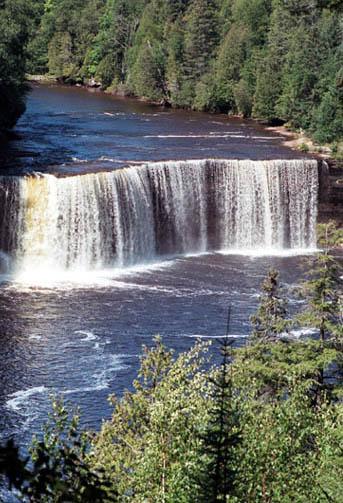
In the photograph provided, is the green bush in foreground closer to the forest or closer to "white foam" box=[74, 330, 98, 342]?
"white foam" box=[74, 330, 98, 342]

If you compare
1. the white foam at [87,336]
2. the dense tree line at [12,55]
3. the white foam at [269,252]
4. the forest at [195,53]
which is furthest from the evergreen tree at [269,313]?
the dense tree line at [12,55]

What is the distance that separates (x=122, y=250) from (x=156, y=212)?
3.21 meters

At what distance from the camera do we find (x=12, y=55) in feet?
167

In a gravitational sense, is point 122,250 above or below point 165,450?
below

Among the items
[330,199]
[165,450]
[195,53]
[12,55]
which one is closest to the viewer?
[165,450]

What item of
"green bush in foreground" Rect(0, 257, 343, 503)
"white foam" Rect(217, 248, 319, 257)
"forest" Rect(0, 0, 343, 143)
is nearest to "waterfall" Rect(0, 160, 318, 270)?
"white foam" Rect(217, 248, 319, 257)

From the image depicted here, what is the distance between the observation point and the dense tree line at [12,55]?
163 feet

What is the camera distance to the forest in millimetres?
56406

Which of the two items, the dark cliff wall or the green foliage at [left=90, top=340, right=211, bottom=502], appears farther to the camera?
the dark cliff wall

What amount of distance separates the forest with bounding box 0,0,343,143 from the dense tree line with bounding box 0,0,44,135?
0.25 ft

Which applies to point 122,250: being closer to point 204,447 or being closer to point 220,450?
point 204,447

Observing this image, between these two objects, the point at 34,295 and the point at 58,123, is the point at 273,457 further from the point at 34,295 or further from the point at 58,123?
the point at 58,123

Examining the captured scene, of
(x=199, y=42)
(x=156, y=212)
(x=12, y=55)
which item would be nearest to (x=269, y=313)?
(x=156, y=212)

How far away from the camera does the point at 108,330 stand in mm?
30766
